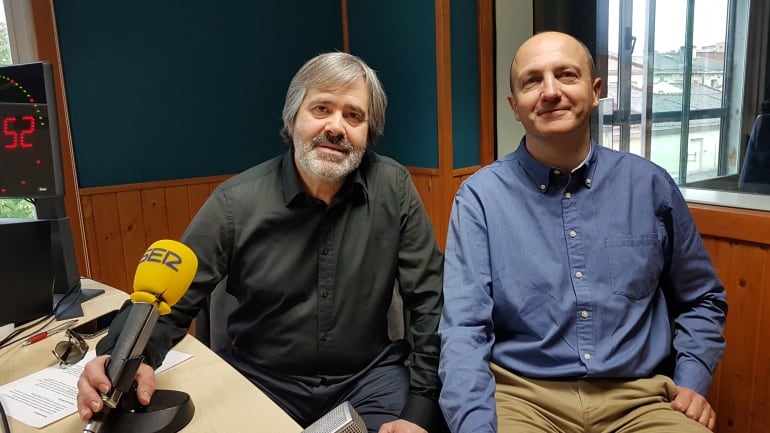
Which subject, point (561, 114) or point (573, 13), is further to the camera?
point (573, 13)

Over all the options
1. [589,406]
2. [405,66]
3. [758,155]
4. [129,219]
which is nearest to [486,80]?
[405,66]

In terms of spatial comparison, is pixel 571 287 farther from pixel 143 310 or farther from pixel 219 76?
pixel 219 76

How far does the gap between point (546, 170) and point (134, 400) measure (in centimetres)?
105

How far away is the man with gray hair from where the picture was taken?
1448 millimetres

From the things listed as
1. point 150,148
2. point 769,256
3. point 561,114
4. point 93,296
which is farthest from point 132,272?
point 769,256

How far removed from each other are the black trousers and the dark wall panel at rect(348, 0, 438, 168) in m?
1.45

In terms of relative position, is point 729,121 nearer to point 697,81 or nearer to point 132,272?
point 697,81

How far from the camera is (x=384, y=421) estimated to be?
53.9 inches

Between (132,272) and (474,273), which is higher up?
(474,273)

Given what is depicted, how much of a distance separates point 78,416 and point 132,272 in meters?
1.94

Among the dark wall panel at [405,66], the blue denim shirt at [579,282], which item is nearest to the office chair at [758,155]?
the blue denim shirt at [579,282]

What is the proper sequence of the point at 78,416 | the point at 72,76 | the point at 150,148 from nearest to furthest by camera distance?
the point at 78,416 < the point at 72,76 < the point at 150,148

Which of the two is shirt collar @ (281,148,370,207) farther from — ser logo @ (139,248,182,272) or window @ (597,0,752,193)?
window @ (597,0,752,193)

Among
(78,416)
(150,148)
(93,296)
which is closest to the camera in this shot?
(78,416)
